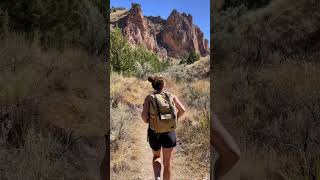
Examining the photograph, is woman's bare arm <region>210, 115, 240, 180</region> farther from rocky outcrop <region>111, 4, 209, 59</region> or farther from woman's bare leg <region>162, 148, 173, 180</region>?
rocky outcrop <region>111, 4, 209, 59</region>

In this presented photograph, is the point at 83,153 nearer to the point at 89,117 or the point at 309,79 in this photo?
the point at 89,117

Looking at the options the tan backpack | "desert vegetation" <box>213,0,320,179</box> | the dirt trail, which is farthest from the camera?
the dirt trail

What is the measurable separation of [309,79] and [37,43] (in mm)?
5279

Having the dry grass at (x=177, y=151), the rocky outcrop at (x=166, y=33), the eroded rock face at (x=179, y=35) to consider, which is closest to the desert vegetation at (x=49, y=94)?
the dry grass at (x=177, y=151)

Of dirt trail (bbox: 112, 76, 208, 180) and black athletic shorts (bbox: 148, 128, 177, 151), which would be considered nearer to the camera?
black athletic shorts (bbox: 148, 128, 177, 151)

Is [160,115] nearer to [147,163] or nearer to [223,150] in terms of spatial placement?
[223,150]

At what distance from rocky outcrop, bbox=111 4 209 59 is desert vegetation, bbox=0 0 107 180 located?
91669 mm

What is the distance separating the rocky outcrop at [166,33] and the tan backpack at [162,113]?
96.9 meters

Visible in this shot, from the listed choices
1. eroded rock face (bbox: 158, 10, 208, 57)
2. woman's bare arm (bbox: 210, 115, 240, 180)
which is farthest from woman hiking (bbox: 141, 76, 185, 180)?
eroded rock face (bbox: 158, 10, 208, 57)

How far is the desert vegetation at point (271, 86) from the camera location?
17.4 ft

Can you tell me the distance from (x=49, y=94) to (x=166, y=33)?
116 m

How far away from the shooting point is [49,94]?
21.6 feet

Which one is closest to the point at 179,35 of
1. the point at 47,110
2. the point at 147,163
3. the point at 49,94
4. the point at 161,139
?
the point at 147,163

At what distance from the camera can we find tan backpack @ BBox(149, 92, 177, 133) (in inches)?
170
